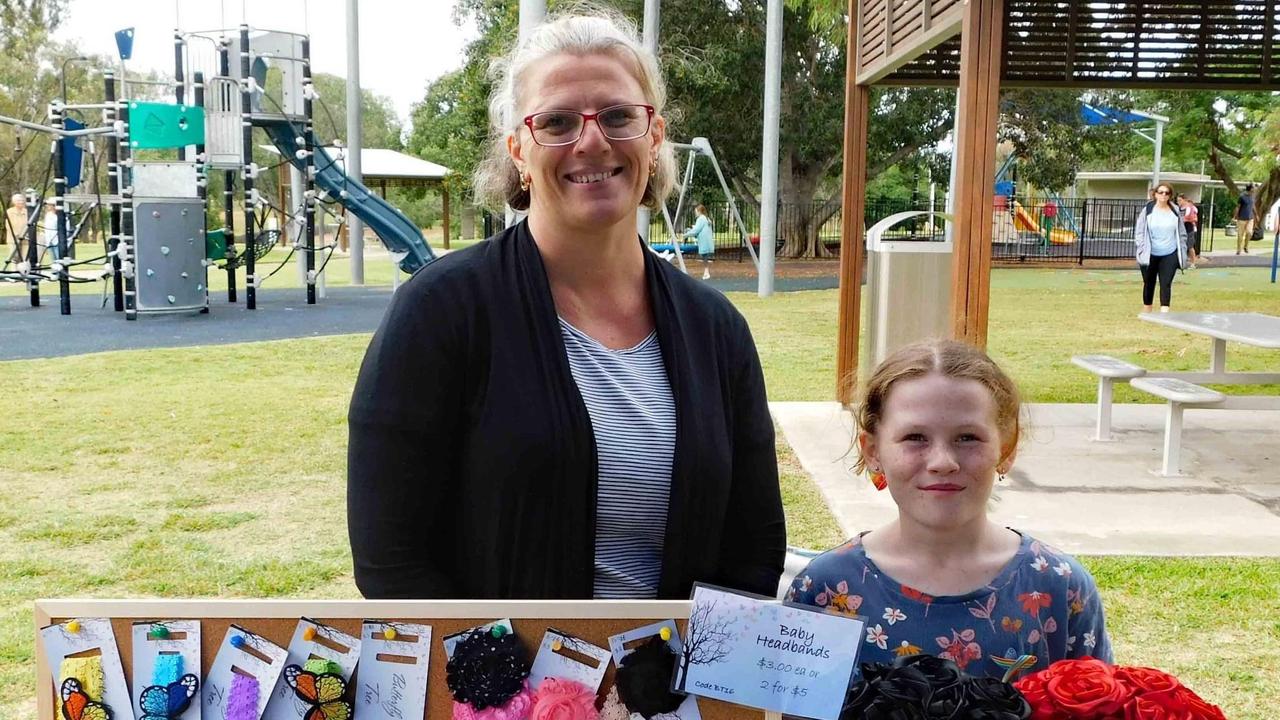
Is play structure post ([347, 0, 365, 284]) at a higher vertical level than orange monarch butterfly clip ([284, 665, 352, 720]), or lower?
higher

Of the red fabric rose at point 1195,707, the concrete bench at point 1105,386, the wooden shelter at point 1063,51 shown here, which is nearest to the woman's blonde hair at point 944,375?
the red fabric rose at point 1195,707

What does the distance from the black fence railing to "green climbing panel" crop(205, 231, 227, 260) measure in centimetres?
1472

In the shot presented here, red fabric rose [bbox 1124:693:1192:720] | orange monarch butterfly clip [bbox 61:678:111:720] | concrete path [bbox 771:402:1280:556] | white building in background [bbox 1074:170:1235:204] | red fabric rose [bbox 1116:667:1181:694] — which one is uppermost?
white building in background [bbox 1074:170:1235:204]

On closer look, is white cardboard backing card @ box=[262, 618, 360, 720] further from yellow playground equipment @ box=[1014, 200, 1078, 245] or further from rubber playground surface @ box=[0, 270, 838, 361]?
yellow playground equipment @ box=[1014, 200, 1078, 245]

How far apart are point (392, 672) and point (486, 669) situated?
5.3 inches

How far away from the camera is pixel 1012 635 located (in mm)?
1859

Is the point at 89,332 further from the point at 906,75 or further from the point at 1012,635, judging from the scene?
the point at 1012,635

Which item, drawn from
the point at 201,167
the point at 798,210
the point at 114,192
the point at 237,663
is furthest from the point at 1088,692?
the point at 798,210

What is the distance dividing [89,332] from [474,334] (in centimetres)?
1365

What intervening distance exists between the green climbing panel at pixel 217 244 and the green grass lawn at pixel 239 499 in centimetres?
526

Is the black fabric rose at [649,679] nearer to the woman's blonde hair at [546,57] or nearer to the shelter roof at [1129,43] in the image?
the woman's blonde hair at [546,57]

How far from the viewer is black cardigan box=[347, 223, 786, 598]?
5.84 ft

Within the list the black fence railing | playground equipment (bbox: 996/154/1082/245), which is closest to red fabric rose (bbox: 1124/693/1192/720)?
the black fence railing

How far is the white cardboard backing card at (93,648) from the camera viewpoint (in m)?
1.59
